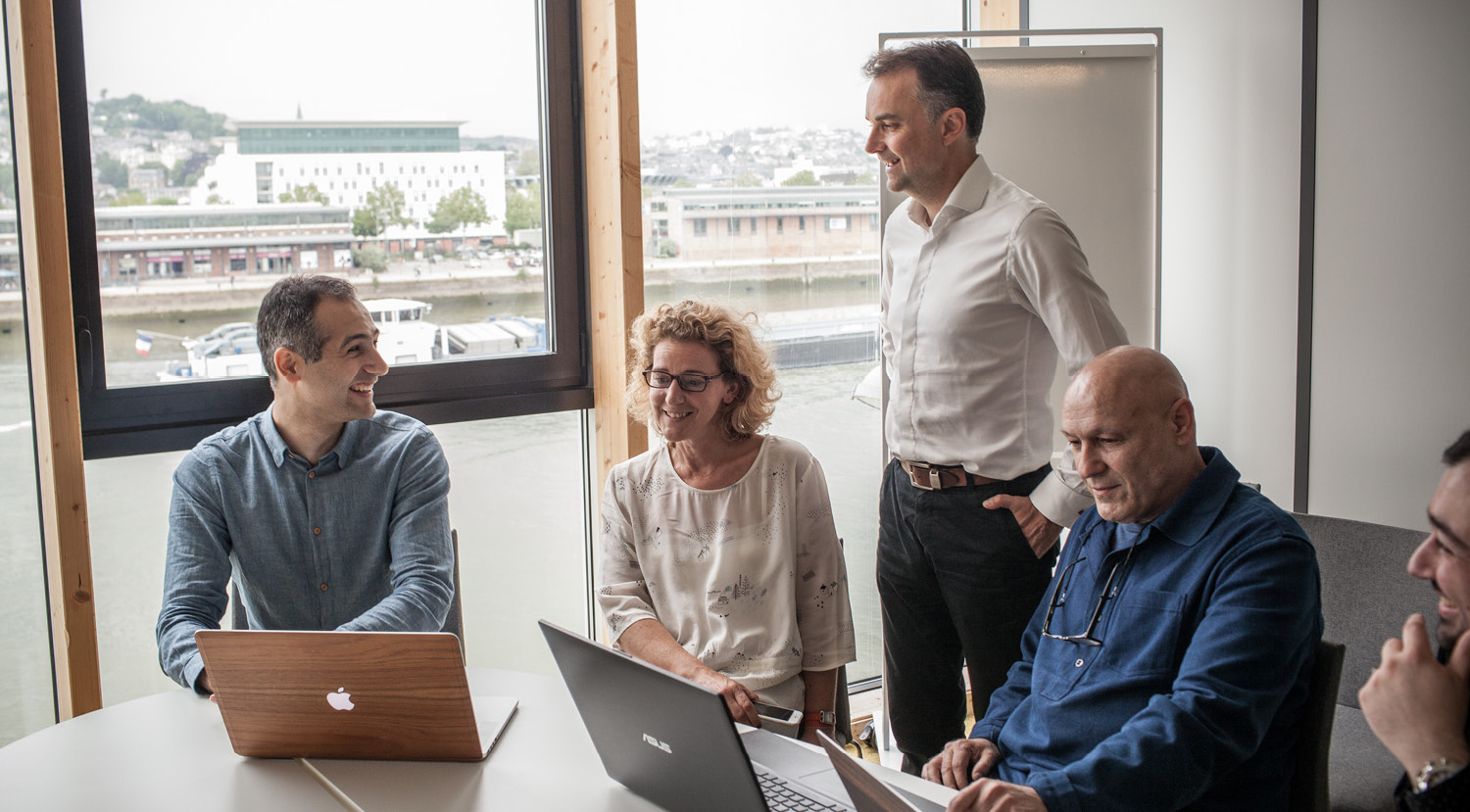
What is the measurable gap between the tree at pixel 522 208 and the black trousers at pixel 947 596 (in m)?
1.38

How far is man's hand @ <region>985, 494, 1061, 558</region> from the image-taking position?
2.13 meters

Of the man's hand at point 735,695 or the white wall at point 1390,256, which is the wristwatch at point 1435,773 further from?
the white wall at point 1390,256

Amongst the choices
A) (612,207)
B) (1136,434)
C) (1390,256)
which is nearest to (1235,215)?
(1390,256)

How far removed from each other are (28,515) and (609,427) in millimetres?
1443

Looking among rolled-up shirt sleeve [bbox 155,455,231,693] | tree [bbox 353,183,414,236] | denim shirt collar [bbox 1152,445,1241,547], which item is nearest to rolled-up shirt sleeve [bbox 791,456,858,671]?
denim shirt collar [bbox 1152,445,1241,547]

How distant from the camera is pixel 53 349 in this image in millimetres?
2359

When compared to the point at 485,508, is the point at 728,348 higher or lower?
higher

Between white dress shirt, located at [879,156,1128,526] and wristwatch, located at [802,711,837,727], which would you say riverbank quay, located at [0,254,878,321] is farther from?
wristwatch, located at [802,711,837,727]

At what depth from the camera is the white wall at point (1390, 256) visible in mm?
2785

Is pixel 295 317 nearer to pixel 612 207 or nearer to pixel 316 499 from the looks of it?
pixel 316 499

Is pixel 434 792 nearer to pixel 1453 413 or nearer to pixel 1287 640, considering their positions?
pixel 1287 640

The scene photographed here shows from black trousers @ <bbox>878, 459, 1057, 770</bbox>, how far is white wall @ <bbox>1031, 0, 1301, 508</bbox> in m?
1.37

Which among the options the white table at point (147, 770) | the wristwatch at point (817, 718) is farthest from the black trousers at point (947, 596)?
the white table at point (147, 770)

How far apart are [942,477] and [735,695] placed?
0.70m
